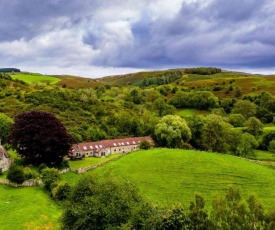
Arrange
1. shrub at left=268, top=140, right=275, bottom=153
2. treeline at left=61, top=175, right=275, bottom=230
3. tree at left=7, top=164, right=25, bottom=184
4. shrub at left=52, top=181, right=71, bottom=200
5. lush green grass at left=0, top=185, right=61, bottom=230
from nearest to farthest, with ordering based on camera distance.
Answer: treeline at left=61, top=175, right=275, bottom=230
lush green grass at left=0, top=185, right=61, bottom=230
shrub at left=52, top=181, right=71, bottom=200
tree at left=7, top=164, right=25, bottom=184
shrub at left=268, top=140, right=275, bottom=153

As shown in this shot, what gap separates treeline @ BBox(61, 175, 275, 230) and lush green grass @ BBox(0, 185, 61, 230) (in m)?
5.00

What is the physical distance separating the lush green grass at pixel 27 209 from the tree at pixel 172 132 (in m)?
39.9

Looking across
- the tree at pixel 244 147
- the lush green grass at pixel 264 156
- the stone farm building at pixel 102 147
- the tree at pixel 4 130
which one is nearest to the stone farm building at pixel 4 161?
the stone farm building at pixel 102 147

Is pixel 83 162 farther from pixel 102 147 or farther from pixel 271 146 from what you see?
pixel 271 146

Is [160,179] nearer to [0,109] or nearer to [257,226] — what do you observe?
[257,226]

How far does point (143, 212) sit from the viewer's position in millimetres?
37531

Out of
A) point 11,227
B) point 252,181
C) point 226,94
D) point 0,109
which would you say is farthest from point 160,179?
point 226,94

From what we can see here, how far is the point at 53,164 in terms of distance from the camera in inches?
2667

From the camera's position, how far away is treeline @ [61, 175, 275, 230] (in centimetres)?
3244

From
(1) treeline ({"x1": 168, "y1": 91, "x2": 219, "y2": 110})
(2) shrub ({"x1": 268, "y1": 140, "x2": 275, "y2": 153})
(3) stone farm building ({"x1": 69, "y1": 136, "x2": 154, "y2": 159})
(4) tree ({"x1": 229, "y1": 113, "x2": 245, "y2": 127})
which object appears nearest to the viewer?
(3) stone farm building ({"x1": 69, "y1": 136, "x2": 154, "y2": 159})

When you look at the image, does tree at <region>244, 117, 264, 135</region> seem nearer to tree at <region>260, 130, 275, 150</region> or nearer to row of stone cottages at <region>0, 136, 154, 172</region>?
tree at <region>260, 130, 275, 150</region>

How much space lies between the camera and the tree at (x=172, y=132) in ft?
292

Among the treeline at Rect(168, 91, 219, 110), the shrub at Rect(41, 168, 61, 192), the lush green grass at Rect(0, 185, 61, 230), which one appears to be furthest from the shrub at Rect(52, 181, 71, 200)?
the treeline at Rect(168, 91, 219, 110)

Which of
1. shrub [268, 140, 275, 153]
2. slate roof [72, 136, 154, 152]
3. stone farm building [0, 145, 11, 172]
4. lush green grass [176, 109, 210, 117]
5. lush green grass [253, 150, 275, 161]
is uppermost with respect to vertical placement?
stone farm building [0, 145, 11, 172]
